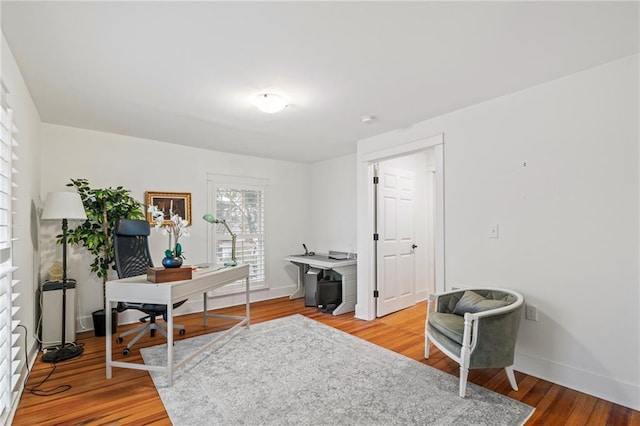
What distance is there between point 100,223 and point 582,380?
4.67m

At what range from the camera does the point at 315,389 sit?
234 cm

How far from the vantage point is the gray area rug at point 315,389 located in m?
2.00

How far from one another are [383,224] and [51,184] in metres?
3.93

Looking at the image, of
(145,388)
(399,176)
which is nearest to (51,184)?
(145,388)

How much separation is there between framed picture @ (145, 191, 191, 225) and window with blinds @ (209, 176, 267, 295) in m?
0.36

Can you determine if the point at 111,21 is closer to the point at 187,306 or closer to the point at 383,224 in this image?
the point at 383,224

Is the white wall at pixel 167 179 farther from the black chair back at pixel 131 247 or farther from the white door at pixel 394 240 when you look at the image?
the white door at pixel 394 240

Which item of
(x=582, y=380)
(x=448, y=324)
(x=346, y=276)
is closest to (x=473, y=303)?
(x=448, y=324)

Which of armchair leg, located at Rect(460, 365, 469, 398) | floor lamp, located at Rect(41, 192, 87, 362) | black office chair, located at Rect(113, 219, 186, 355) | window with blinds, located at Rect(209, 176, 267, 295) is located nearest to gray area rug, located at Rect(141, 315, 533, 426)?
armchair leg, located at Rect(460, 365, 469, 398)

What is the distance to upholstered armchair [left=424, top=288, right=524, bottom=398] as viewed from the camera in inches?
85.3

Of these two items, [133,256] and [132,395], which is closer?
→ [132,395]

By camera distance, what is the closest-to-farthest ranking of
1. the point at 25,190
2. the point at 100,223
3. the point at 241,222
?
the point at 25,190, the point at 100,223, the point at 241,222

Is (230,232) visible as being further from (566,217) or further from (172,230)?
(566,217)

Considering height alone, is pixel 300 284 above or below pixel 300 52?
below
